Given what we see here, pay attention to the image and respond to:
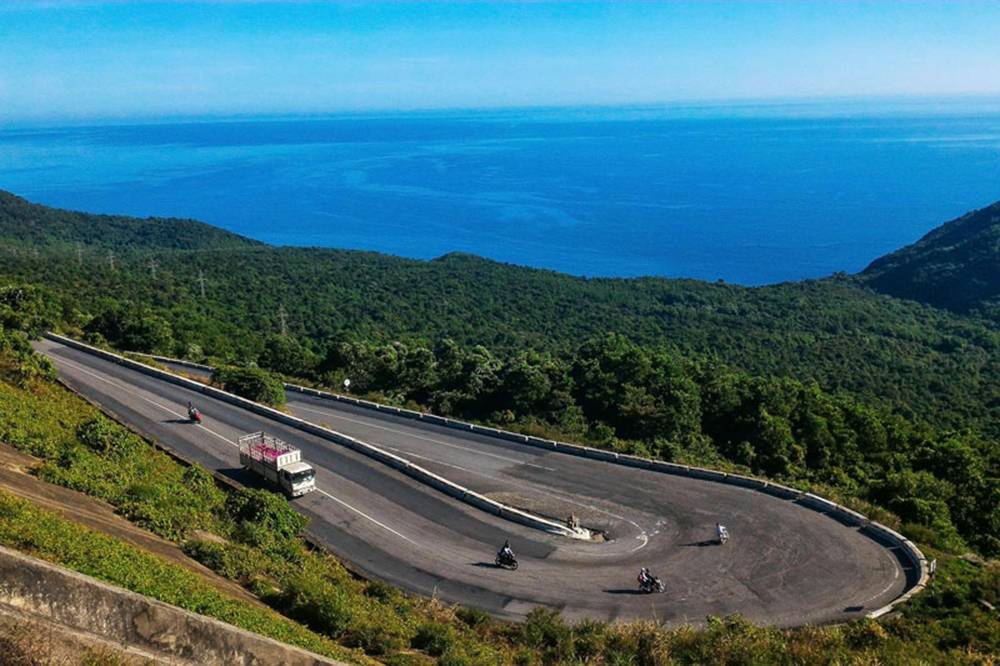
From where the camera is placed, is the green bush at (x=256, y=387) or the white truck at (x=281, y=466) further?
the green bush at (x=256, y=387)

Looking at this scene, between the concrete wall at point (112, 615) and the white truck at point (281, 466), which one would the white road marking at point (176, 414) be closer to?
the white truck at point (281, 466)

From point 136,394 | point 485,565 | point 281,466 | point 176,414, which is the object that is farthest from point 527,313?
point 485,565

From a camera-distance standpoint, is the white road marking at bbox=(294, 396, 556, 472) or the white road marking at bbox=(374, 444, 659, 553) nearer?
the white road marking at bbox=(374, 444, 659, 553)

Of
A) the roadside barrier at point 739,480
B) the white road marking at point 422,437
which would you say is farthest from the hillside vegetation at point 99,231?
the roadside barrier at point 739,480

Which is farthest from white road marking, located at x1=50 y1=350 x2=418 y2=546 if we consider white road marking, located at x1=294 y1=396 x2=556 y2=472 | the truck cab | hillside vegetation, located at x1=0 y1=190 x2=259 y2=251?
hillside vegetation, located at x1=0 y1=190 x2=259 y2=251

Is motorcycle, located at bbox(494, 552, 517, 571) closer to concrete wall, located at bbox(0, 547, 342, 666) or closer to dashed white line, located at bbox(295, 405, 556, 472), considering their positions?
dashed white line, located at bbox(295, 405, 556, 472)

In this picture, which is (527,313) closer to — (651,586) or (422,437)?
(422,437)
